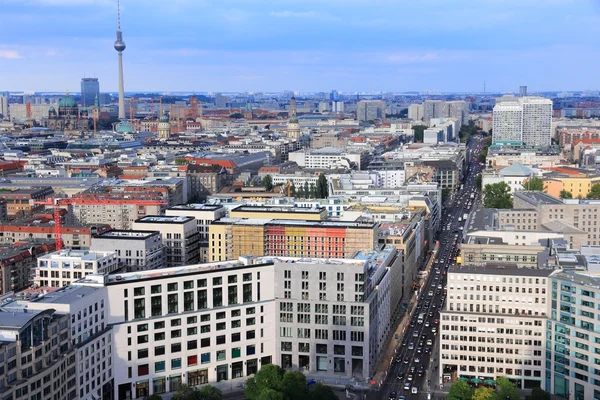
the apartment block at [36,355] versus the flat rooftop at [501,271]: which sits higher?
the flat rooftop at [501,271]

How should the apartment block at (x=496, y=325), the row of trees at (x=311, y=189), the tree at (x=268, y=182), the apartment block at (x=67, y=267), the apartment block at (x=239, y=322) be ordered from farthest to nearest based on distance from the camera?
the tree at (x=268, y=182), the row of trees at (x=311, y=189), the apartment block at (x=67, y=267), the apartment block at (x=496, y=325), the apartment block at (x=239, y=322)

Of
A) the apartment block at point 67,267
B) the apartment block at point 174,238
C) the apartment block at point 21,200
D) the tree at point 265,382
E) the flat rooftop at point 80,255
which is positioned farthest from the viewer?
the apartment block at point 21,200

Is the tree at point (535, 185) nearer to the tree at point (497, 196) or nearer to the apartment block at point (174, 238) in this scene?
the tree at point (497, 196)

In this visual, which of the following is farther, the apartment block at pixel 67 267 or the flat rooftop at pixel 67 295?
the apartment block at pixel 67 267

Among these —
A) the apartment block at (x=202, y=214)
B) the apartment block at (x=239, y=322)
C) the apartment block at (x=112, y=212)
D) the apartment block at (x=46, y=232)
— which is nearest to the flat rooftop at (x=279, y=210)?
the apartment block at (x=202, y=214)

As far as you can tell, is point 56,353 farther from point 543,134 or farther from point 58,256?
point 543,134

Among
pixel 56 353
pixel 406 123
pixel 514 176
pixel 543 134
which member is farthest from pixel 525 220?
pixel 406 123

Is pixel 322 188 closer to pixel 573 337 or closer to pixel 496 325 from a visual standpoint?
pixel 496 325

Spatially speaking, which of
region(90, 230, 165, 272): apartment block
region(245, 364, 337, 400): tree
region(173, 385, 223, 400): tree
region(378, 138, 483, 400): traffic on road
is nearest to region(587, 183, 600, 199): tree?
region(378, 138, 483, 400): traffic on road

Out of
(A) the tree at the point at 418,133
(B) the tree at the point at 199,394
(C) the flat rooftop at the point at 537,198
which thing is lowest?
(B) the tree at the point at 199,394

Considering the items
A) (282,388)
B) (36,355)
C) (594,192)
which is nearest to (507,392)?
(282,388)
